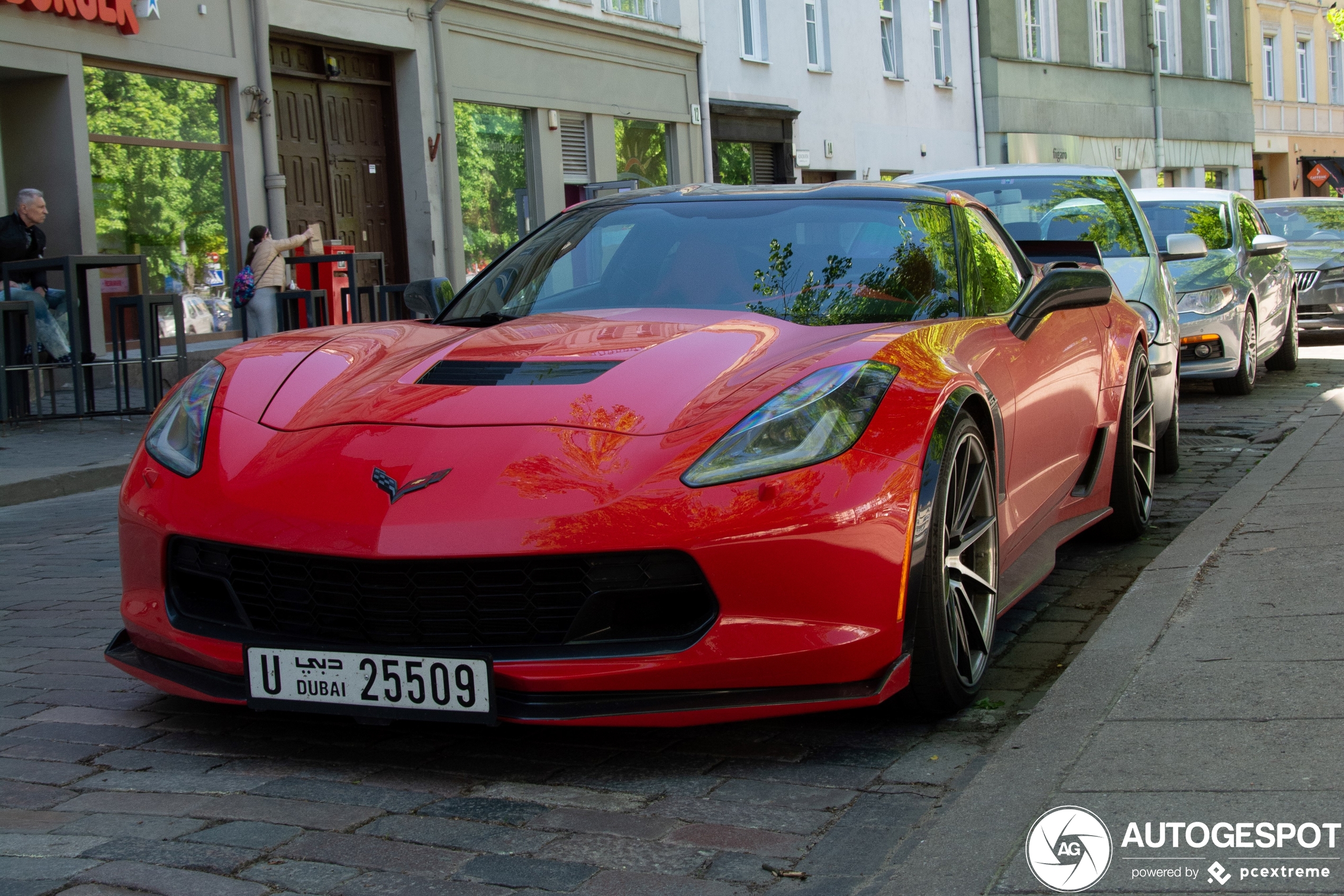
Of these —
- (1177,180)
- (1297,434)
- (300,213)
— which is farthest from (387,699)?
(1177,180)

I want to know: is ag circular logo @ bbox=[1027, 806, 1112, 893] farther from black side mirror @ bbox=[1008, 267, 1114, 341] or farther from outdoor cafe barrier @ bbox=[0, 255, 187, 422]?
outdoor cafe barrier @ bbox=[0, 255, 187, 422]

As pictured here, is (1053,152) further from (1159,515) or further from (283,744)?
(283,744)

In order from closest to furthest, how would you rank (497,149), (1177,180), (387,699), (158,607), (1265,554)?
1. (387,699)
2. (158,607)
3. (1265,554)
4. (497,149)
5. (1177,180)

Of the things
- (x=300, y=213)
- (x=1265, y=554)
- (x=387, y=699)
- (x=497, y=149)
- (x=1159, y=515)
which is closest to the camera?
(x=387, y=699)

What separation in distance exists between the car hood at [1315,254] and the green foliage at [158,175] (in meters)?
11.5

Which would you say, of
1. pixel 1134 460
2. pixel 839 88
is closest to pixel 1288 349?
pixel 1134 460

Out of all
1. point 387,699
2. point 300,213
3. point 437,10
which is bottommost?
point 387,699

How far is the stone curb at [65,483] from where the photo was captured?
27.7ft

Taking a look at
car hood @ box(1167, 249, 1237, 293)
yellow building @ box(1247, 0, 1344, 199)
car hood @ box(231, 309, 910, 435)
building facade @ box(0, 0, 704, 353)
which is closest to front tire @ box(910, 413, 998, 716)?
car hood @ box(231, 309, 910, 435)

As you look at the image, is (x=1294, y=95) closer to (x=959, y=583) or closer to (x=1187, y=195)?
(x=1187, y=195)

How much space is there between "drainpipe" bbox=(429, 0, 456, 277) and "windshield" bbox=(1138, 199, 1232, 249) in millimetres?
9529

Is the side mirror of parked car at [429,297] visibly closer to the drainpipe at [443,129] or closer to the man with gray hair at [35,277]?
the man with gray hair at [35,277]

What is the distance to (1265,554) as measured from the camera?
4867mm

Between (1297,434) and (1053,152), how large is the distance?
2871cm
